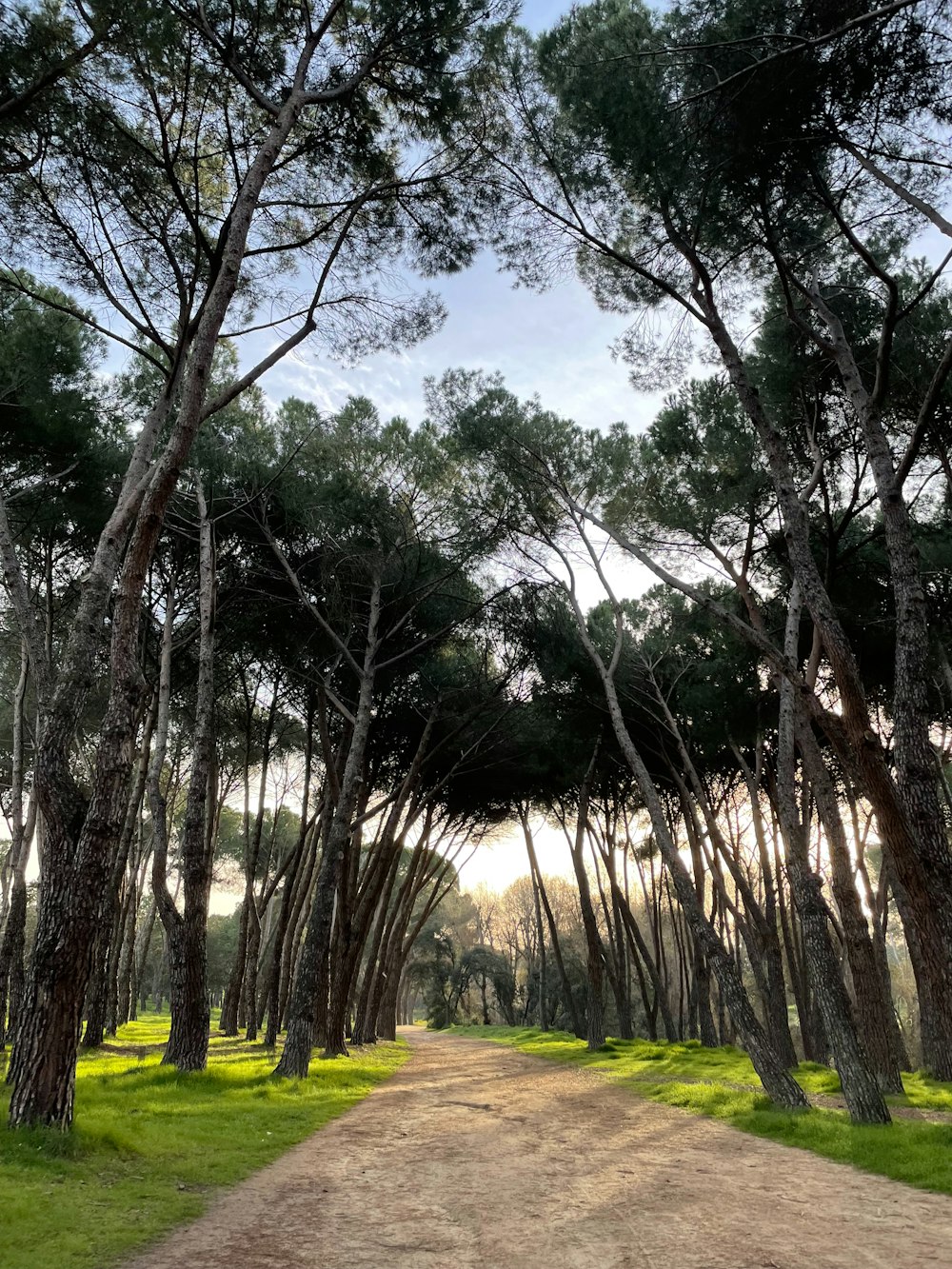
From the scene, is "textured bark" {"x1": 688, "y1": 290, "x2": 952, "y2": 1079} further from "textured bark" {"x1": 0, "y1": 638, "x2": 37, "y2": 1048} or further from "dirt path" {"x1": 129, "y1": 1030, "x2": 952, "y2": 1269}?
"textured bark" {"x1": 0, "y1": 638, "x2": 37, "y2": 1048}

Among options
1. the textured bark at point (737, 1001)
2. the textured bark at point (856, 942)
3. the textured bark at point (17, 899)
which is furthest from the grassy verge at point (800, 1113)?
the textured bark at point (17, 899)

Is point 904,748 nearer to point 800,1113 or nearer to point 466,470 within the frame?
point 800,1113

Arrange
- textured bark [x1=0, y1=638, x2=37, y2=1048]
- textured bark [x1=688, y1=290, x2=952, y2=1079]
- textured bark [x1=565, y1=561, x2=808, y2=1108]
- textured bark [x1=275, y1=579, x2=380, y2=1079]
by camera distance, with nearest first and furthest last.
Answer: textured bark [x1=688, y1=290, x2=952, y2=1079] → textured bark [x1=565, y1=561, x2=808, y2=1108] → textured bark [x1=275, y1=579, x2=380, y2=1079] → textured bark [x1=0, y1=638, x2=37, y2=1048]

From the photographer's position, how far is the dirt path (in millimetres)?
3287

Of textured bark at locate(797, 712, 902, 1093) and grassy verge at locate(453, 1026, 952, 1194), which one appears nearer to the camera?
grassy verge at locate(453, 1026, 952, 1194)

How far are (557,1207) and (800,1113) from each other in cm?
431

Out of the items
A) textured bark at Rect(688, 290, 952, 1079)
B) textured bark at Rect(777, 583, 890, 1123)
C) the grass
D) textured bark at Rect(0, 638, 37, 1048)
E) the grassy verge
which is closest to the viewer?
the grass

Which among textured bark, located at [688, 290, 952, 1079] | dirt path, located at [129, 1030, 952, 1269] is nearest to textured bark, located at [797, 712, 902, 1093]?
textured bark, located at [688, 290, 952, 1079]

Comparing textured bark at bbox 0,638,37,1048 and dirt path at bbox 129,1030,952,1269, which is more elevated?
textured bark at bbox 0,638,37,1048

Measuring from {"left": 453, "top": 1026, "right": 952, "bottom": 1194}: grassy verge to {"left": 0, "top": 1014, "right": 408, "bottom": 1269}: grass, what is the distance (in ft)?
13.1

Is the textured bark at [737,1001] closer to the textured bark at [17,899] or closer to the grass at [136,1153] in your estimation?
the grass at [136,1153]

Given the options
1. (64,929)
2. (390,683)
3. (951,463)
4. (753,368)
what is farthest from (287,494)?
(951,463)

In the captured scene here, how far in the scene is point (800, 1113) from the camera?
23.9ft

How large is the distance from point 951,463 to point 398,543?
26.2 feet
